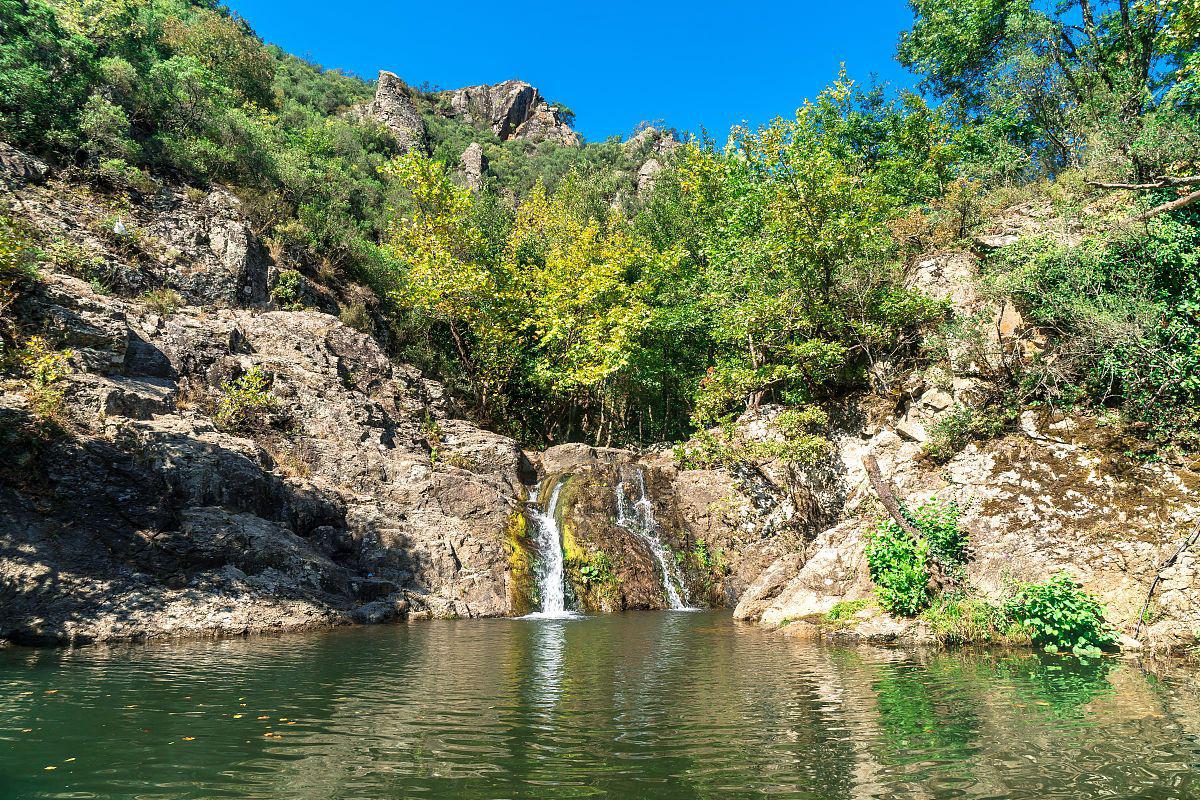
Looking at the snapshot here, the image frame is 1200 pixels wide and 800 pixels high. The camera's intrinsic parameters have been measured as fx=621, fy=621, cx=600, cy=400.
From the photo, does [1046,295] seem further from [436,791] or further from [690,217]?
[690,217]

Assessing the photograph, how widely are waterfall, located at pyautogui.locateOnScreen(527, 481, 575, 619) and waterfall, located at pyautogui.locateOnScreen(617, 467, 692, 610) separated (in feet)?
8.05

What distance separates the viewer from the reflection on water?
497 centimetres

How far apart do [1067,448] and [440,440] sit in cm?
2052

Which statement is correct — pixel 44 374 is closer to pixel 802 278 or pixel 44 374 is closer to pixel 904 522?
pixel 904 522

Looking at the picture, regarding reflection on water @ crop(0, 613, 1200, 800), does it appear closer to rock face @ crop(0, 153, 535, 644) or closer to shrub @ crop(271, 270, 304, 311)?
rock face @ crop(0, 153, 535, 644)

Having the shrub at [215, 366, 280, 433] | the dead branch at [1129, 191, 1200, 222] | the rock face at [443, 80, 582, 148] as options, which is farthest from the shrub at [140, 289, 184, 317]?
the rock face at [443, 80, 582, 148]

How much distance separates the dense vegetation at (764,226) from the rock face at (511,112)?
53.6 m

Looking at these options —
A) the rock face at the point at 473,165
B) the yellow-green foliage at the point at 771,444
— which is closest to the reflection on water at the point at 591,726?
the yellow-green foliage at the point at 771,444

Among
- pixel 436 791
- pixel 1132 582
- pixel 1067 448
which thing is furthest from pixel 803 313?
pixel 436 791

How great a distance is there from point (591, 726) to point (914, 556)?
9.44 metres

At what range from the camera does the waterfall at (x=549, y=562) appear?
19.7 metres

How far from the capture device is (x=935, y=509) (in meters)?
13.8

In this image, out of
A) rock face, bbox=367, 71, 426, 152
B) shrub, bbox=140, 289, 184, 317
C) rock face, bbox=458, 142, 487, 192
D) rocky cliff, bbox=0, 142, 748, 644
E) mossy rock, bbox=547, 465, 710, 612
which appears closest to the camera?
rocky cliff, bbox=0, 142, 748, 644

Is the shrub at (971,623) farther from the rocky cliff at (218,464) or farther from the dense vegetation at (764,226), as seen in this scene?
the rocky cliff at (218,464)
